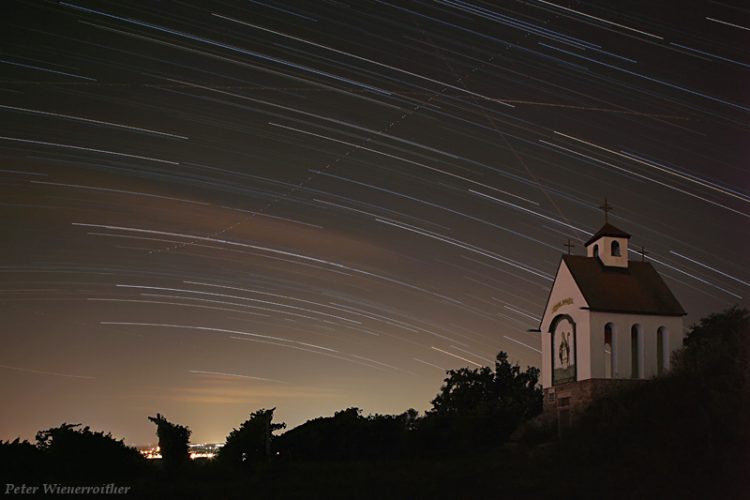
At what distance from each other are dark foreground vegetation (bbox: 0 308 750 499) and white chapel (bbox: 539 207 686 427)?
115 cm

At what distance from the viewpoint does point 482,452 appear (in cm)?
3153

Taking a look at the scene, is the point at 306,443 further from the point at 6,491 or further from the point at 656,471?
the point at 656,471


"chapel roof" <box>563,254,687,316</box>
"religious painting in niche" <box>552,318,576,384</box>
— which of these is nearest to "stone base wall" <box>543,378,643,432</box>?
"religious painting in niche" <box>552,318,576,384</box>

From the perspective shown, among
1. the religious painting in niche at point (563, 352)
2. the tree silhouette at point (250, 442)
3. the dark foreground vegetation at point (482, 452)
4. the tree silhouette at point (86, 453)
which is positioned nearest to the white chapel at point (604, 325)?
the religious painting in niche at point (563, 352)

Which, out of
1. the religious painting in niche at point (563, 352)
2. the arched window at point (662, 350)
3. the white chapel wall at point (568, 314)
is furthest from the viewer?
the religious painting in niche at point (563, 352)

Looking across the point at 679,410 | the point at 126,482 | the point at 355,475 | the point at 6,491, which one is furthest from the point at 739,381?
the point at 6,491

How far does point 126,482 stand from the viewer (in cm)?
2727

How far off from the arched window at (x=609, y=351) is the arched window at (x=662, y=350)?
5.44ft

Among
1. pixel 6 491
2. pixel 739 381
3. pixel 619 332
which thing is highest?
pixel 619 332

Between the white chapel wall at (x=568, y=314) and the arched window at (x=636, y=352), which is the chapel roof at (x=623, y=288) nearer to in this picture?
the white chapel wall at (x=568, y=314)

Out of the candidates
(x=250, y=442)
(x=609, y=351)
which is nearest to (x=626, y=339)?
(x=609, y=351)

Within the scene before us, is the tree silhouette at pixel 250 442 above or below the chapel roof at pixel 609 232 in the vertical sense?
below

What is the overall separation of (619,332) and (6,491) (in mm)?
20703

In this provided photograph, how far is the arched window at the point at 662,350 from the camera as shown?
2993 cm
